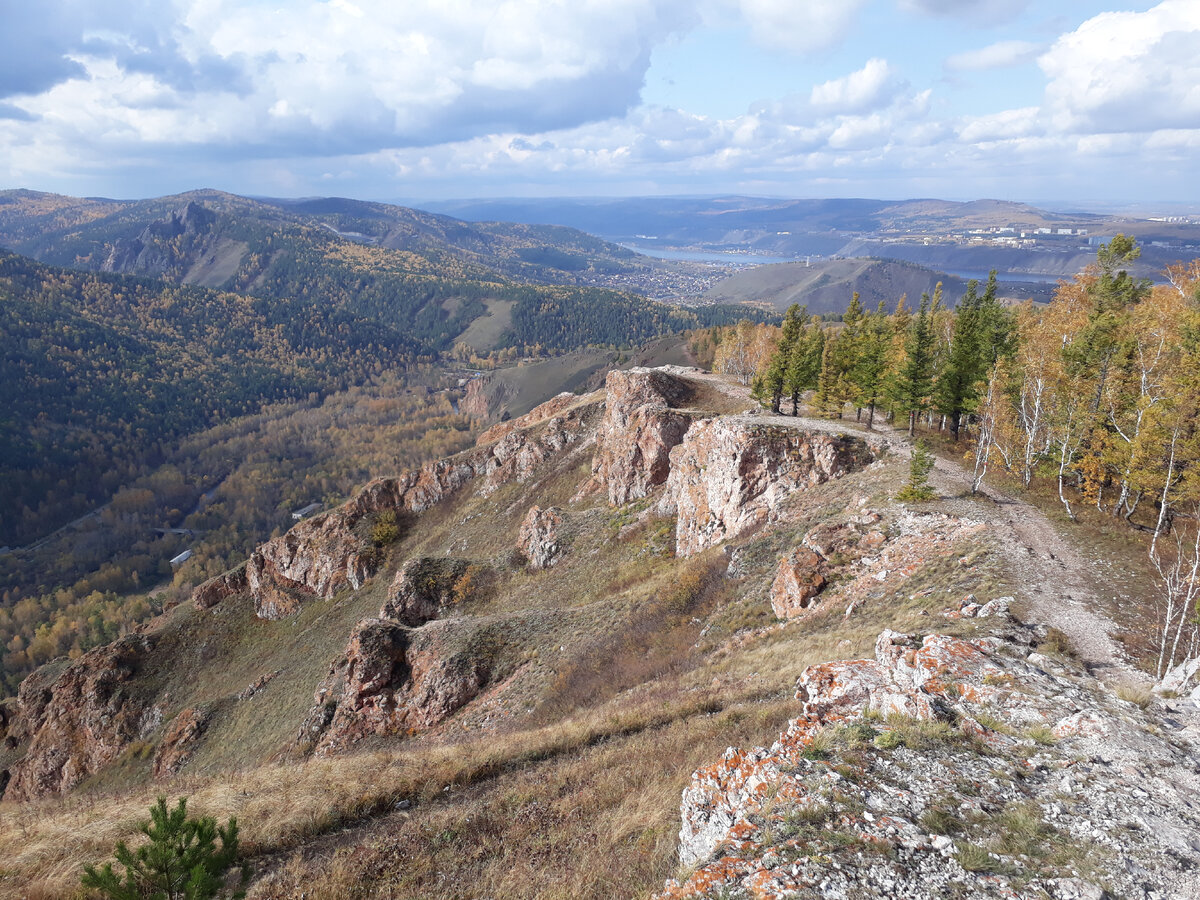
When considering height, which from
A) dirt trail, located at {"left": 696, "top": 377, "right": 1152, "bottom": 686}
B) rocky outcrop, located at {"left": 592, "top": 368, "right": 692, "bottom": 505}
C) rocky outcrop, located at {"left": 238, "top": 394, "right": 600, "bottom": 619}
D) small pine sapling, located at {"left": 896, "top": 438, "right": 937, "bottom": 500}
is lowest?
rocky outcrop, located at {"left": 238, "top": 394, "right": 600, "bottom": 619}

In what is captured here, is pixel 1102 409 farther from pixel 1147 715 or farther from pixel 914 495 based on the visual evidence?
pixel 1147 715

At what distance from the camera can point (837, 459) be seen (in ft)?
129

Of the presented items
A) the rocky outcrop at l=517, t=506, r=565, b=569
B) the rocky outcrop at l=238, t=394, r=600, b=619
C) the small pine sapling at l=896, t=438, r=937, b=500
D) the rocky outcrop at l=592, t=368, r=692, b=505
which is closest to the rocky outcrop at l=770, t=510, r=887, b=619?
the small pine sapling at l=896, t=438, r=937, b=500

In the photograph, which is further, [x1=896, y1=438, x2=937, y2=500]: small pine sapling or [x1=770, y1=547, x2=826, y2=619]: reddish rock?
[x1=896, y1=438, x2=937, y2=500]: small pine sapling

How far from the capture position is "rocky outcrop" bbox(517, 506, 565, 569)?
5212 cm

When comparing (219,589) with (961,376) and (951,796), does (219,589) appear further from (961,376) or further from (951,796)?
(961,376)

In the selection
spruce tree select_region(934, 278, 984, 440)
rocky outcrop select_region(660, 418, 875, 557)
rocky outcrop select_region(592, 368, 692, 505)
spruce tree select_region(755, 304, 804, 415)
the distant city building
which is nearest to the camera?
rocky outcrop select_region(660, 418, 875, 557)

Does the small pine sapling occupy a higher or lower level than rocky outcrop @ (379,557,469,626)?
higher

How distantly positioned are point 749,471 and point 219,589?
2748 inches

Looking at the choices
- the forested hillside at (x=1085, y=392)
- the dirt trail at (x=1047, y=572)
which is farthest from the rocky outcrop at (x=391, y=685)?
the forested hillside at (x=1085, y=392)

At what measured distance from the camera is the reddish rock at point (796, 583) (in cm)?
2734

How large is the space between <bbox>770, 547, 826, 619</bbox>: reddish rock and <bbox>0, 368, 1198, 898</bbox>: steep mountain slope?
157 millimetres

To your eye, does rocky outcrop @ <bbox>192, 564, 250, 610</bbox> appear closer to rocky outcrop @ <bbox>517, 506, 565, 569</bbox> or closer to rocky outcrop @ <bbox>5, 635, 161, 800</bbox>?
rocky outcrop @ <bbox>5, 635, 161, 800</bbox>

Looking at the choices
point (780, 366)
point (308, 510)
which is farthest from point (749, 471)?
point (308, 510)
